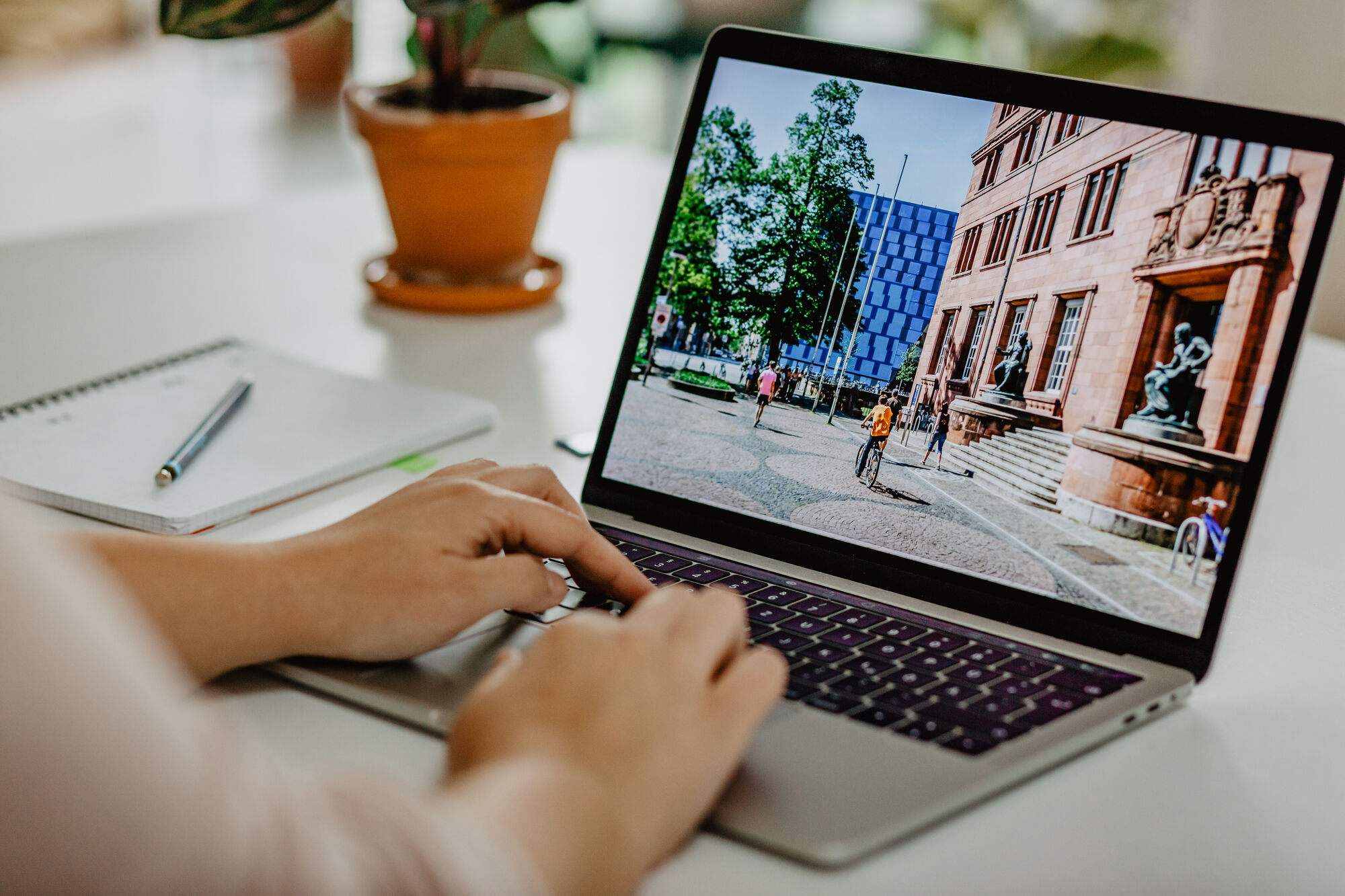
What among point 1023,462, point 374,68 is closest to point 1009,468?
point 1023,462

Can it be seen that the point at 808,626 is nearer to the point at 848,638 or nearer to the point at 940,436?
the point at 848,638

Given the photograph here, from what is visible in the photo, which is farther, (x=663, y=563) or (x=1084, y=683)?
(x=663, y=563)

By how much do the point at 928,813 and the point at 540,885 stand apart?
0.19 m

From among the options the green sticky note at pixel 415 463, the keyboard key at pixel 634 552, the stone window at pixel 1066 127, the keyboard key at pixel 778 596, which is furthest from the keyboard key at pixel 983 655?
the green sticky note at pixel 415 463

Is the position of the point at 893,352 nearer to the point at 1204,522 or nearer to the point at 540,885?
the point at 1204,522

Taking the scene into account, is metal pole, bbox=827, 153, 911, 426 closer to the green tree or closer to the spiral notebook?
the green tree

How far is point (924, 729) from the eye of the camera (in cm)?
53

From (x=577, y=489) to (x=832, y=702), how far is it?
0.33 meters

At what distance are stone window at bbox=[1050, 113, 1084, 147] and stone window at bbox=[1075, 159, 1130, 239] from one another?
0.03 m

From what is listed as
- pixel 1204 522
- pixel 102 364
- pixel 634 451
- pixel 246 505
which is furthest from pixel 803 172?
pixel 102 364

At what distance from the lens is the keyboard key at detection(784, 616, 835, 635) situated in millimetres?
618

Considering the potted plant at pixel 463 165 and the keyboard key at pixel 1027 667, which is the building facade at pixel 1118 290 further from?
the potted plant at pixel 463 165

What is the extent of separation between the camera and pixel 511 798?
0.39 m

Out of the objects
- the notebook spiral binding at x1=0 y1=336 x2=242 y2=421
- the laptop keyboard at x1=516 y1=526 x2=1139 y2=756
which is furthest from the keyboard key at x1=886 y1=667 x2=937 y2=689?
the notebook spiral binding at x1=0 y1=336 x2=242 y2=421
